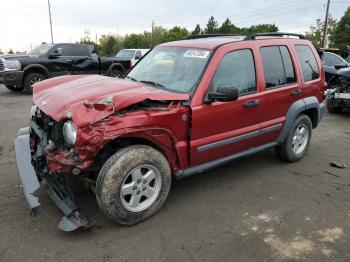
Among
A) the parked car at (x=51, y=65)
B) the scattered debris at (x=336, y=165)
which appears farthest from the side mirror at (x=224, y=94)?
the parked car at (x=51, y=65)

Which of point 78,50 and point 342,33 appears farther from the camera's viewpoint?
point 342,33

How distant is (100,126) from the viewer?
124 inches

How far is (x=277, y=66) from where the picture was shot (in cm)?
474

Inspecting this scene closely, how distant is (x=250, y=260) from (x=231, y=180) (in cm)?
174

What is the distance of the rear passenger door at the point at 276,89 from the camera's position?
14.9 feet

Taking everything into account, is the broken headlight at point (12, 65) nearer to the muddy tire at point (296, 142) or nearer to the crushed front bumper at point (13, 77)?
the crushed front bumper at point (13, 77)

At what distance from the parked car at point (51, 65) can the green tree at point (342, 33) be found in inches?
1566

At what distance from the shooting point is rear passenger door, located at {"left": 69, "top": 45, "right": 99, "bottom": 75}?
44.1 ft

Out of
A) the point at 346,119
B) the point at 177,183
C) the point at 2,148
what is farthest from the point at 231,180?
the point at 346,119

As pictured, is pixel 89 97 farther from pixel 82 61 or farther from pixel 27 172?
pixel 82 61

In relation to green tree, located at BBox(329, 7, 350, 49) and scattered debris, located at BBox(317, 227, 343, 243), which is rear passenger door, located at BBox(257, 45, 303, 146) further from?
green tree, located at BBox(329, 7, 350, 49)

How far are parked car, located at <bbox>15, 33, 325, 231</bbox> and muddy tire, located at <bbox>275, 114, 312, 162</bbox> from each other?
8 cm

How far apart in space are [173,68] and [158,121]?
3.35 ft

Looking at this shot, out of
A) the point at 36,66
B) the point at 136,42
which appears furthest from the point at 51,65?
the point at 136,42
